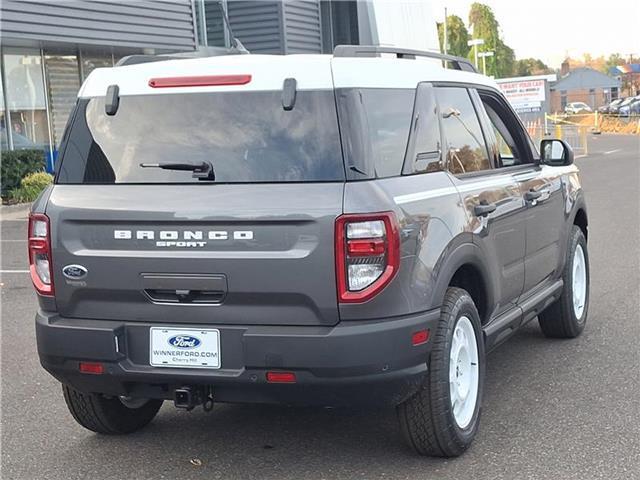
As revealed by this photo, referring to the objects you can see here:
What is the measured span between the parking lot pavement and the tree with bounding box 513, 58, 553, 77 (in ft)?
355

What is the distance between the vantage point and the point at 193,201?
3.82 meters

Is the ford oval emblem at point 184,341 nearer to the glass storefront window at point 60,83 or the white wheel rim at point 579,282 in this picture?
the white wheel rim at point 579,282

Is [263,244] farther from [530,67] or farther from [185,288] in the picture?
[530,67]

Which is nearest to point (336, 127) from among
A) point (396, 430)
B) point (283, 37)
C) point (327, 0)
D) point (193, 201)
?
point (193, 201)

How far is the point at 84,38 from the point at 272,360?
48.9 feet

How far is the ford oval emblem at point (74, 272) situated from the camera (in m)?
3.97

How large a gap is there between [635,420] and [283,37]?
19474 millimetres

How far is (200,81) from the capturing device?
4020 mm

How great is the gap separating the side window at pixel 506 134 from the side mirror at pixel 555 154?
0.50ft

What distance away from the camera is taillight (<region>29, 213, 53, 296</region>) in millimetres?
4062

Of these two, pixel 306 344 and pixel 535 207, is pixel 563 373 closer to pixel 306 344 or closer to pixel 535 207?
pixel 535 207

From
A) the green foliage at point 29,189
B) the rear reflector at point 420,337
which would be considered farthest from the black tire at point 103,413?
the green foliage at point 29,189

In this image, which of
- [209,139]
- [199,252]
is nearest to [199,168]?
[209,139]

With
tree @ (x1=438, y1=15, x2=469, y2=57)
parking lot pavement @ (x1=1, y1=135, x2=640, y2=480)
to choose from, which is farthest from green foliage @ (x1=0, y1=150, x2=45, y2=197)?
tree @ (x1=438, y1=15, x2=469, y2=57)
